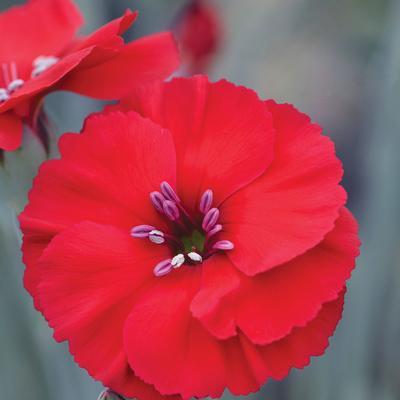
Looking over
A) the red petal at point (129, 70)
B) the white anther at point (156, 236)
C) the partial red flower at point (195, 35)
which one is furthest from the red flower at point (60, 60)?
the partial red flower at point (195, 35)

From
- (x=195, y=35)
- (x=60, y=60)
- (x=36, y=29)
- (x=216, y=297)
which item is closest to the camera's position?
(x=216, y=297)

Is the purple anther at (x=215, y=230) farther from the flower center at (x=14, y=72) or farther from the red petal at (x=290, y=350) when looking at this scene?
the flower center at (x=14, y=72)

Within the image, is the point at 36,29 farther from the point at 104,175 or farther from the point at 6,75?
the point at 104,175

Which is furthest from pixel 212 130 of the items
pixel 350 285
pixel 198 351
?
pixel 350 285

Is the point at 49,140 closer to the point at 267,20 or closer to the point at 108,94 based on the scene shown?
the point at 108,94

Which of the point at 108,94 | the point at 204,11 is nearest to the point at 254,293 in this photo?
the point at 108,94
